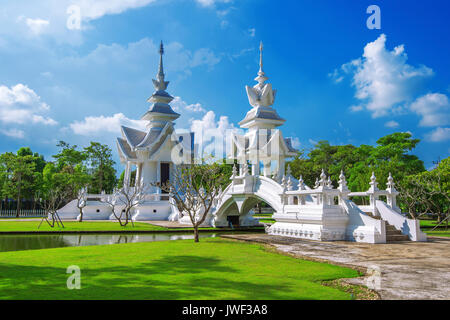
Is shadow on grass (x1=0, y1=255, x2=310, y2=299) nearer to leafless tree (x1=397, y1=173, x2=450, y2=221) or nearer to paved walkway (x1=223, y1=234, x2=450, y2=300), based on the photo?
paved walkway (x1=223, y1=234, x2=450, y2=300)

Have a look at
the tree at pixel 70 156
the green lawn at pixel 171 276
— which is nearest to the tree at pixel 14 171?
the tree at pixel 70 156

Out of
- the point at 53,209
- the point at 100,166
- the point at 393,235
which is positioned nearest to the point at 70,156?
the point at 100,166

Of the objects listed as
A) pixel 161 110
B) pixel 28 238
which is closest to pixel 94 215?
pixel 161 110

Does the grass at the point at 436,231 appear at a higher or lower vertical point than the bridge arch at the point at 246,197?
lower

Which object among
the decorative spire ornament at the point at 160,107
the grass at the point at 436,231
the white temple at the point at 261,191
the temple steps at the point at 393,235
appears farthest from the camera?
the decorative spire ornament at the point at 160,107

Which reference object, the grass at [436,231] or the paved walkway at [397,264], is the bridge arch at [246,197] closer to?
the paved walkway at [397,264]

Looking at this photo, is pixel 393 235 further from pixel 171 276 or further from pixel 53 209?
pixel 53 209

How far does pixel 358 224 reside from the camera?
1571 cm

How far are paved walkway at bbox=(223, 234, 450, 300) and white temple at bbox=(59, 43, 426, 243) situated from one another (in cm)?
221

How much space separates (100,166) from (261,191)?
34.7m

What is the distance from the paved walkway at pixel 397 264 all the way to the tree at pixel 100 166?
4225 centimetres

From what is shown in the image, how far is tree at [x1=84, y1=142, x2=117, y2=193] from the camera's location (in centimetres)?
5106

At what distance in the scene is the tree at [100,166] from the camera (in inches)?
2010
